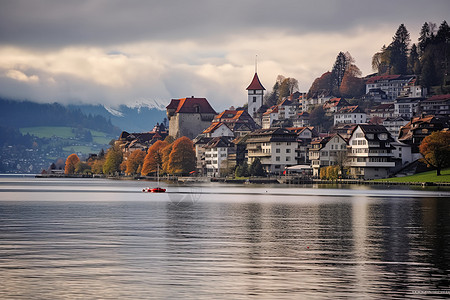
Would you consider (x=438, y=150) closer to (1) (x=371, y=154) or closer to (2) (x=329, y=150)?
(1) (x=371, y=154)

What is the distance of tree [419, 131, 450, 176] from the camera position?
518ft

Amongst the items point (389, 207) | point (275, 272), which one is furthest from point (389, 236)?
point (389, 207)

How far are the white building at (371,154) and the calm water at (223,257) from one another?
113 m

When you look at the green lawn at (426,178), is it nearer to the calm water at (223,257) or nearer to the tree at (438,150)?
the tree at (438,150)

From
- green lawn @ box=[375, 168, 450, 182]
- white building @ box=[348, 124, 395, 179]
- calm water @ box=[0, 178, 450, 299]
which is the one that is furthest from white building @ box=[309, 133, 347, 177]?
calm water @ box=[0, 178, 450, 299]

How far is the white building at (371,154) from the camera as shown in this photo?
178125 millimetres

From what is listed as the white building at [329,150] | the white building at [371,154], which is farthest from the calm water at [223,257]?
the white building at [329,150]

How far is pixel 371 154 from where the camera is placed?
178375 mm

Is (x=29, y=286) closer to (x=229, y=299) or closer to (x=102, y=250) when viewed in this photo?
A: (x=229, y=299)

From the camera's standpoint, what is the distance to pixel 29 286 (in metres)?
29.7

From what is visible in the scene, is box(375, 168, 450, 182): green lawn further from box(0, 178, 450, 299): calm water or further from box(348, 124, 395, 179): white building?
box(0, 178, 450, 299): calm water

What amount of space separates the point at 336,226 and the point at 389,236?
794cm

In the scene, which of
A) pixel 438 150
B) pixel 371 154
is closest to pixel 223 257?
pixel 438 150

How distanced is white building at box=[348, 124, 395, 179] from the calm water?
4458 inches
